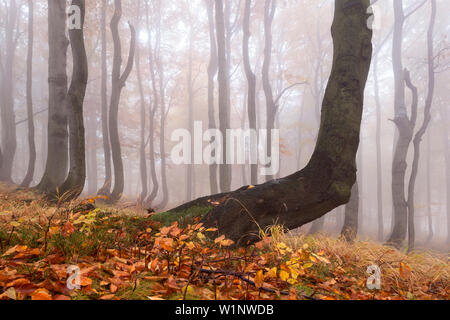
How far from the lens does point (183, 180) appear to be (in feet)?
88.5

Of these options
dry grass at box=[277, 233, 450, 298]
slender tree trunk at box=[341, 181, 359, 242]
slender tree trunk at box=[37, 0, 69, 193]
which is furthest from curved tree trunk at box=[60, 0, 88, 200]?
slender tree trunk at box=[341, 181, 359, 242]

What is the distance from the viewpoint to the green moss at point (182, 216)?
3486 mm

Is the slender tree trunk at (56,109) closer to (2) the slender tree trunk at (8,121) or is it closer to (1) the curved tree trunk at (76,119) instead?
(1) the curved tree trunk at (76,119)

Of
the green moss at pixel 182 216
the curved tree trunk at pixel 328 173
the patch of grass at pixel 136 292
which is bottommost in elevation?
the green moss at pixel 182 216

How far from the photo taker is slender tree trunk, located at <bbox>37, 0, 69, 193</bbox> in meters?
5.99

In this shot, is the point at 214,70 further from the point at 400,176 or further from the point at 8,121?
the point at 8,121

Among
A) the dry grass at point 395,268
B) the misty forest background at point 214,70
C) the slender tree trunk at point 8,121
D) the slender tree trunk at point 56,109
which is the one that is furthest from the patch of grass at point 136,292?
the slender tree trunk at point 8,121

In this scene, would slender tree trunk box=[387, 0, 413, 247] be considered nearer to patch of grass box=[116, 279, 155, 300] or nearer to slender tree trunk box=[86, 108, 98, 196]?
patch of grass box=[116, 279, 155, 300]

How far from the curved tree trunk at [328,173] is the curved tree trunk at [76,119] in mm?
3327

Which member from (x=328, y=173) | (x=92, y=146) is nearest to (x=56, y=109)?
(x=328, y=173)

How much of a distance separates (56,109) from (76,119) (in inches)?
80.8
